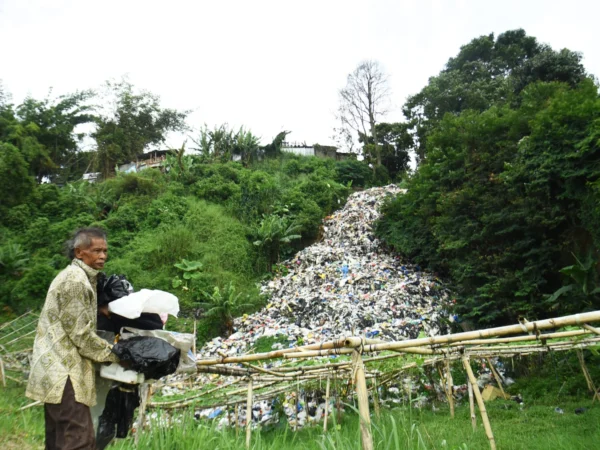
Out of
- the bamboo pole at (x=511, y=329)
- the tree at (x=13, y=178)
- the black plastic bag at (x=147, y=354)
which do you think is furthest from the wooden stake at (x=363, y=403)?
the tree at (x=13, y=178)

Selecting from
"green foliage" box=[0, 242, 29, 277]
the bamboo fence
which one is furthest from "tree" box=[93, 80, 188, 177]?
the bamboo fence

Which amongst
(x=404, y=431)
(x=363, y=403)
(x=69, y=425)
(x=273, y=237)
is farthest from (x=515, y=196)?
(x=69, y=425)

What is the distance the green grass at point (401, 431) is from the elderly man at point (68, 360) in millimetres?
447

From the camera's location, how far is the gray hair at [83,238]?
2293mm

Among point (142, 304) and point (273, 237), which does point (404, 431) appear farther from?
point (273, 237)

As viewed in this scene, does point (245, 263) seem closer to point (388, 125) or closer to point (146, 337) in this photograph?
point (146, 337)

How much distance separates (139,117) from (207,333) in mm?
16889

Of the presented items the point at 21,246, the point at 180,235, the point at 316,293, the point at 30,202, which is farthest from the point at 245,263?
the point at 30,202

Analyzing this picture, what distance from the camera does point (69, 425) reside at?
80.1 inches

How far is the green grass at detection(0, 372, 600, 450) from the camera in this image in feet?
7.52

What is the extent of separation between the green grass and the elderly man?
447 millimetres

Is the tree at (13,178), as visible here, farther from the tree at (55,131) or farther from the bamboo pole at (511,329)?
the bamboo pole at (511,329)

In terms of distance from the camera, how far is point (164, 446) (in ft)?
7.43

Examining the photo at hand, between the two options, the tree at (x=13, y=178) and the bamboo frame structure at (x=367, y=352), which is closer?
the bamboo frame structure at (x=367, y=352)
